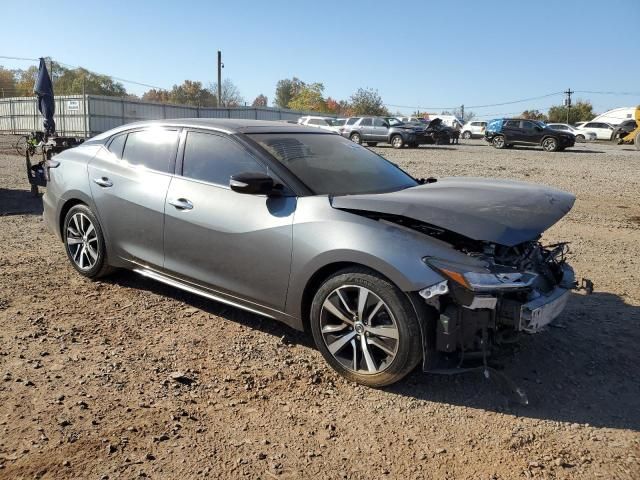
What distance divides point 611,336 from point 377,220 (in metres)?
2.21

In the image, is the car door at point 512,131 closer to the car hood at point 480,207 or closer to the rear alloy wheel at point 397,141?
the rear alloy wheel at point 397,141

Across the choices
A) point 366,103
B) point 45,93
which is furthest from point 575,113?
point 45,93

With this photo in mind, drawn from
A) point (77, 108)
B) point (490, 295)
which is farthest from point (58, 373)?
point (77, 108)

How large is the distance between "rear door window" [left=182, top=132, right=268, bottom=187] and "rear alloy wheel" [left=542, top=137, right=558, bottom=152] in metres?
26.0

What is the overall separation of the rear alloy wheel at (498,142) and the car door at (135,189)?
87.6 feet

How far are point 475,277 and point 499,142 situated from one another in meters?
27.9

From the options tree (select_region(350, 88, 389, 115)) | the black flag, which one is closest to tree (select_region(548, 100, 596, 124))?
tree (select_region(350, 88, 389, 115))

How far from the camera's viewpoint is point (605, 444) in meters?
2.91

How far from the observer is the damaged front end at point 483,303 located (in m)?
3.07

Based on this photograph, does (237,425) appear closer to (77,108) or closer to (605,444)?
(605,444)

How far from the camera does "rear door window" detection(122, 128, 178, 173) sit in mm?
4582

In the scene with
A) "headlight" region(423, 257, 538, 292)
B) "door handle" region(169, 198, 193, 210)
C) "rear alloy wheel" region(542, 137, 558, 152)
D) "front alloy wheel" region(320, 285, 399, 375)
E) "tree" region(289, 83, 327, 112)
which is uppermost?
"tree" region(289, 83, 327, 112)

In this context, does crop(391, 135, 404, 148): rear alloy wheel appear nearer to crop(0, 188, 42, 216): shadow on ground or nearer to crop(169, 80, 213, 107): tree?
crop(0, 188, 42, 216): shadow on ground

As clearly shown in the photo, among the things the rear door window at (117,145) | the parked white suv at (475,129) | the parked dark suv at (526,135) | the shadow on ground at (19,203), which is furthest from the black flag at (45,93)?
the parked white suv at (475,129)
